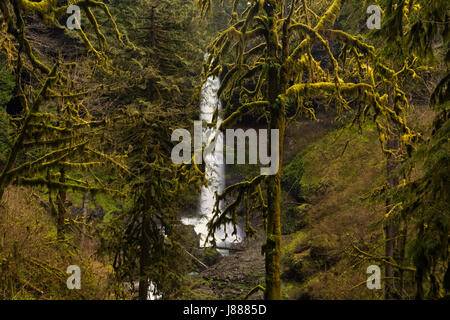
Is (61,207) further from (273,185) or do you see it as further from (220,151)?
(220,151)

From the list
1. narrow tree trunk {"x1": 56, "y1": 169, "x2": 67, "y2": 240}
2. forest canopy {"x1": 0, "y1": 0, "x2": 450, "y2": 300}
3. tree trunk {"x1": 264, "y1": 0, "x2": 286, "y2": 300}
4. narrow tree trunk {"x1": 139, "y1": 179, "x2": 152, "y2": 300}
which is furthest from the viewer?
narrow tree trunk {"x1": 139, "y1": 179, "x2": 152, "y2": 300}

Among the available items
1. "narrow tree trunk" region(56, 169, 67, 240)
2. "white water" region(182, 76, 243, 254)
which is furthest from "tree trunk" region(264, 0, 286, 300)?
"white water" region(182, 76, 243, 254)

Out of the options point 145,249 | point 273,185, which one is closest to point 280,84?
point 273,185

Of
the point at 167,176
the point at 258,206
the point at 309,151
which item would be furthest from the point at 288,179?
the point at 258,206

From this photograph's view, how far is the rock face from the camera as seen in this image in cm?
1828

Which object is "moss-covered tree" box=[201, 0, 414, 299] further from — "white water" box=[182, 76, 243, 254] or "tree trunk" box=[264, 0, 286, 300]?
"white water" box=[182, 76, 243, 254]

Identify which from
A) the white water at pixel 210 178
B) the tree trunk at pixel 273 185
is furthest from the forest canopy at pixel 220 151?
the white water at pixel 210 178

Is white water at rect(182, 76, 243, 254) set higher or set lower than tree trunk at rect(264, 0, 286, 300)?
higher

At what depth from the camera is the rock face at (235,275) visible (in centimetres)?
1828

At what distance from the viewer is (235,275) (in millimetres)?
20156

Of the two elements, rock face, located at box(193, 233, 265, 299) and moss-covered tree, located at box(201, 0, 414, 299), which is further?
rock face, located at box(193, 233, 265, 299)

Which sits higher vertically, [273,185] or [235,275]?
[273,185]

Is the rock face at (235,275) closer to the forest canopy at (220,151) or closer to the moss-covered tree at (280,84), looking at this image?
the forest canopy at (220,151)

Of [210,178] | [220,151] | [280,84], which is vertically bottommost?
[210,178]
